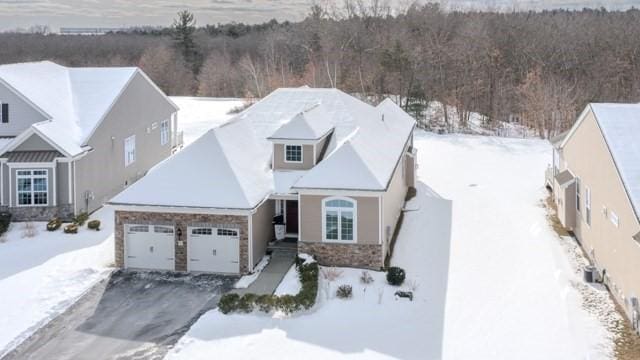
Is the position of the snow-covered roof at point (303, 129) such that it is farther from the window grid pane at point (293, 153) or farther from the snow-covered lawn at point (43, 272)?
the snow-covered lawn at point (43, 272)

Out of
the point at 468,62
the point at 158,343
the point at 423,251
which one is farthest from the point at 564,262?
the point at 468,62

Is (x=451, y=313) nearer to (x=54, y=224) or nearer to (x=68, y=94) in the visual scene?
(x=54, y=224)

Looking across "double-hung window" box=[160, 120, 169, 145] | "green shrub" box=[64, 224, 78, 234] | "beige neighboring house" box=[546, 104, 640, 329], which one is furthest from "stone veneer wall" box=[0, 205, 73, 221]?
"beige neighboring house" box=[546, 104, 640, 329]

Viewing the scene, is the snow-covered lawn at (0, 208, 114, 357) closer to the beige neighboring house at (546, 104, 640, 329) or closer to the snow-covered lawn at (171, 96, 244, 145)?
the beige neighboring house at (546, 104, 640, 329)

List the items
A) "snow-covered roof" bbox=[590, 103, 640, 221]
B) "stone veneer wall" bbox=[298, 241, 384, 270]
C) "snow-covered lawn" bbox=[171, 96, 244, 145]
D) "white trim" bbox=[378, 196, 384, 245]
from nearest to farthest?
"snow-covered roof" bbox=[590, 103, 640, 221] < "white trim" bbox=[378, 196, 384, 245] < "stone veneer wall" bbox=[298, 241, 384, 270] < "snow-covered lawn" bbox=[171, 96, 244, 145]

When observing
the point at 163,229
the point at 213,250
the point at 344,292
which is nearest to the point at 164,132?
the point at 163,229

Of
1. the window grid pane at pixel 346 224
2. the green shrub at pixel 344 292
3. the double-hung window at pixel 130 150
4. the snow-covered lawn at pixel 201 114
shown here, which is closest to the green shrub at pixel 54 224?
the double-hung window at pixel 130 150
